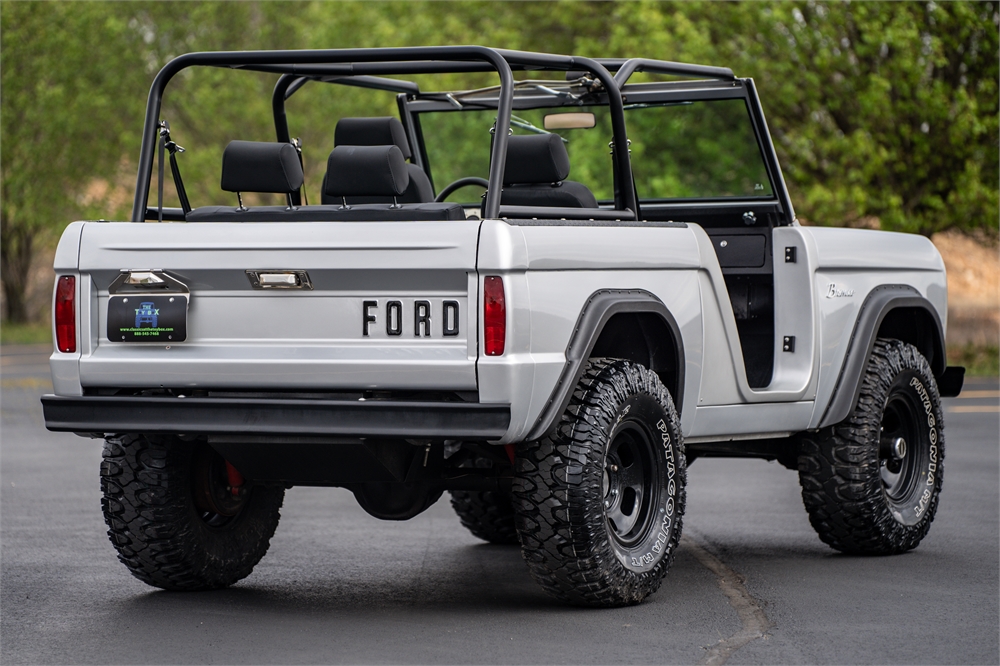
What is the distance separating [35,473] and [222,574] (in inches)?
210

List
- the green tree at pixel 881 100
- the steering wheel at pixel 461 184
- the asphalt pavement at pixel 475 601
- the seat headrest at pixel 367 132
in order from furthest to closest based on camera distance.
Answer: the green tree at pixel 881 100 < the steering wheel at pixel 461 184 < the seat headrest at pixel 367 132 < the asphalt pavement at pixel 475 601

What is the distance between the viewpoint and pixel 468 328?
17.5ft

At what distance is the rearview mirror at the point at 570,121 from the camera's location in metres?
7.80

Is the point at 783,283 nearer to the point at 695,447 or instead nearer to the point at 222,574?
the point at 695,447

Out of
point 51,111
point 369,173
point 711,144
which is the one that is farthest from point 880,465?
point 51,111

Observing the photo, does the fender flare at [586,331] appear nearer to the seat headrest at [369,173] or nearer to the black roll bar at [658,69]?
the seat headrest at [369,173]

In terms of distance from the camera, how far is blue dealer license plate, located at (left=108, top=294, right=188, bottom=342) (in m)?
5.75

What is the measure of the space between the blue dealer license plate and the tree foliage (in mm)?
3567

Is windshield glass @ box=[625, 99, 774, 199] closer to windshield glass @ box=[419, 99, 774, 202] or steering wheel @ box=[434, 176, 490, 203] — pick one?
windshield glass @ box=[419, 99, 774, 202]

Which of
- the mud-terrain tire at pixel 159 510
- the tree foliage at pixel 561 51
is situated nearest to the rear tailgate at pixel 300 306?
the mud-terrain tire at pixel 159 510

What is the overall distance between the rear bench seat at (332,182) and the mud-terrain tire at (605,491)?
0.92 m

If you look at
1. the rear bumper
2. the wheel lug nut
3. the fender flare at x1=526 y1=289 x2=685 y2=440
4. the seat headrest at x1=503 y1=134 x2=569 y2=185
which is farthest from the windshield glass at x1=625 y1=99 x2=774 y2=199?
the rear bumper

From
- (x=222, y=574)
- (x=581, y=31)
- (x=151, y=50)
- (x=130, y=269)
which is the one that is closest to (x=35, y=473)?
(x=222, y=574)

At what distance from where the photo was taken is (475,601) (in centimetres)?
627
